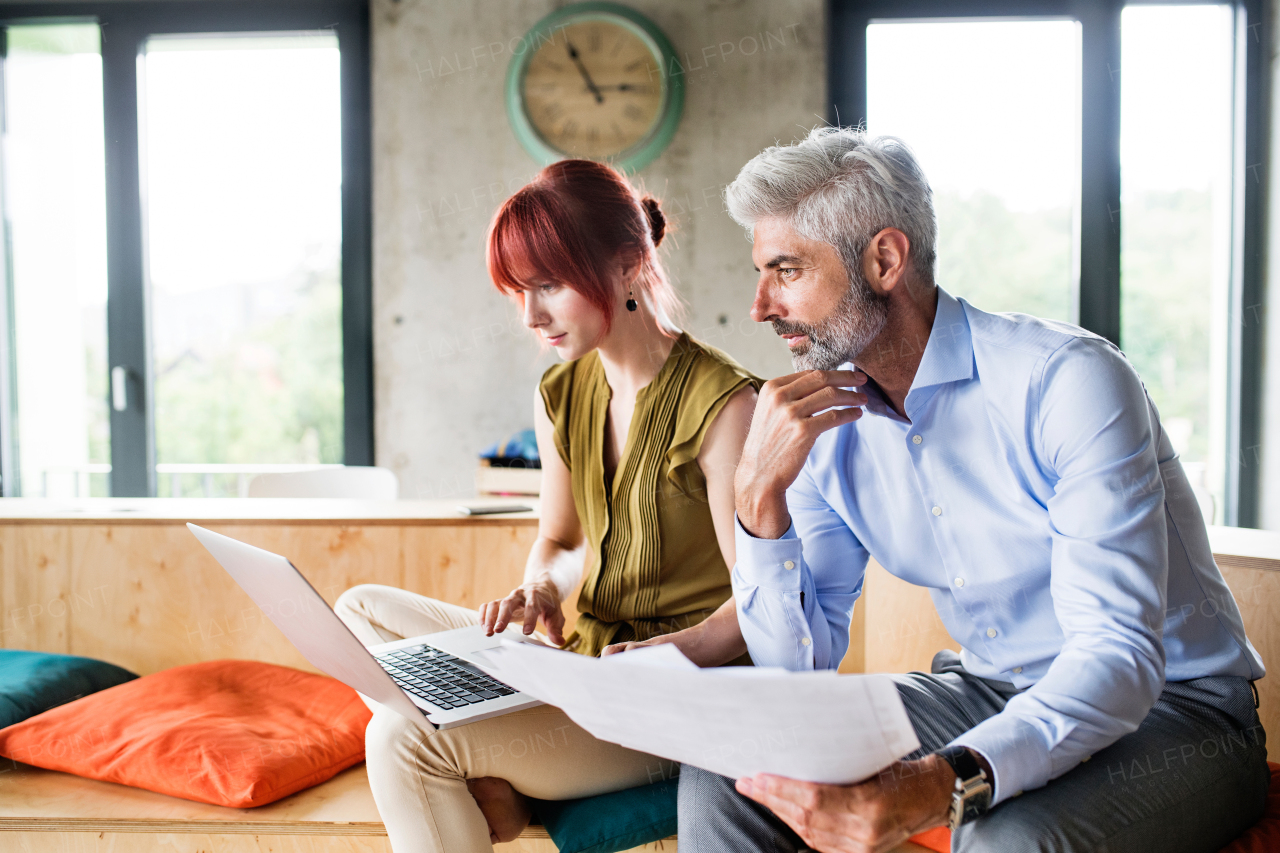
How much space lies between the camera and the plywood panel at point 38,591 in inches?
67.6

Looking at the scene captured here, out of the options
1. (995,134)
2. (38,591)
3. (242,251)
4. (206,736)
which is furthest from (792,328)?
(242,251)

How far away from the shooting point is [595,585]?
1316 mm

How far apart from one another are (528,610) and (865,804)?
2.12ft

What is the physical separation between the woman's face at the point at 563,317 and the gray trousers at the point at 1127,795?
0.63 meters

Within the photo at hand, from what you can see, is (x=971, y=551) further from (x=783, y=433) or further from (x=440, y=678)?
(x=440, y=678)

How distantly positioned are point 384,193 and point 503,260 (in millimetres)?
1986

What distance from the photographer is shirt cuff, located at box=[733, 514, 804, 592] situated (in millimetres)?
1054

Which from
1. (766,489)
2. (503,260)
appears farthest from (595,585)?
(503,260)

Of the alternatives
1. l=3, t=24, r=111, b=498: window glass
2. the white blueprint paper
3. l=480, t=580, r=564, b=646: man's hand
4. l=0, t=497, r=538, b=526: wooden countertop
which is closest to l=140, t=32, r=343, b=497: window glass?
l=3, t=24, r=111, b=498: window glass

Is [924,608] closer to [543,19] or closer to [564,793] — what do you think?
[564,793]

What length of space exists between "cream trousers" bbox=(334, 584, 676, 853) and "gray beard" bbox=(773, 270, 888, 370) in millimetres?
575

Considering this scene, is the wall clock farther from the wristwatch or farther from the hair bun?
the wristwatch

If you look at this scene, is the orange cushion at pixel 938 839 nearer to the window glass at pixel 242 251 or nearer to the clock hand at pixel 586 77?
the clock hand at pixel 586 77

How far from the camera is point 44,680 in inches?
60.1
